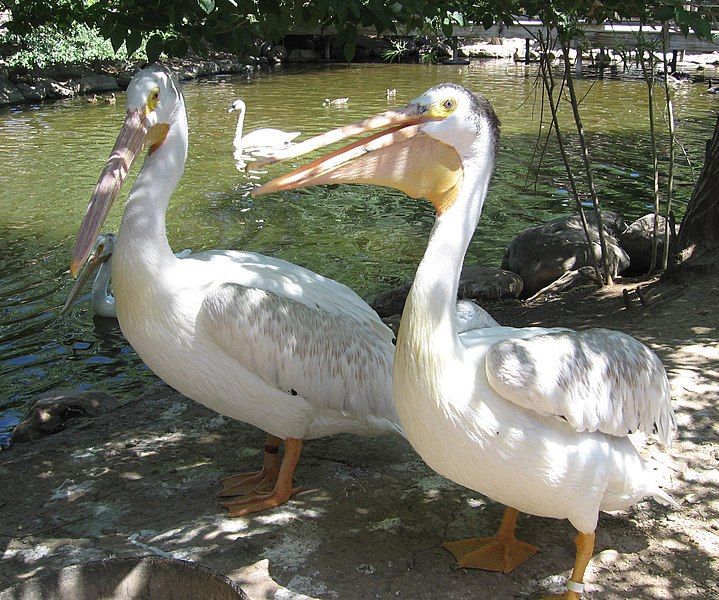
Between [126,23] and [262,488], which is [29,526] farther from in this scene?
[126,23]

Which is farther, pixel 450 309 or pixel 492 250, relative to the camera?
pixel 492 250

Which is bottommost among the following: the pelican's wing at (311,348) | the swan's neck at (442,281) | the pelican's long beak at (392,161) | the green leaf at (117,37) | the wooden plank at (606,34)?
the pelican's wing at (311,348)

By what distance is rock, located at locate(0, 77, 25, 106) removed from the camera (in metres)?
19.3

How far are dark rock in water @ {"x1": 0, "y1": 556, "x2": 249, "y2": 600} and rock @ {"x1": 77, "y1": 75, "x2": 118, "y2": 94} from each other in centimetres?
2067

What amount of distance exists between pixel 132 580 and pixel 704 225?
4.85 meters

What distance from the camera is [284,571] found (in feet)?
10.0

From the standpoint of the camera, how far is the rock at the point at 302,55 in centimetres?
3120

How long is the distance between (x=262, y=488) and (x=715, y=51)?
101 feet

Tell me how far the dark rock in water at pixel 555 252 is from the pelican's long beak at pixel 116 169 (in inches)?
180

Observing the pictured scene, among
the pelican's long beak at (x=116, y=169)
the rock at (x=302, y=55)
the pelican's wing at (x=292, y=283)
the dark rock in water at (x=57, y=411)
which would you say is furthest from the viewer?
the rock at (x=302, y=55)

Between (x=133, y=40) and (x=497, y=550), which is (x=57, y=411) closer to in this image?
(x=133, y=40)

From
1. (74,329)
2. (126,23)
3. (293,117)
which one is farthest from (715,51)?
(126,23)

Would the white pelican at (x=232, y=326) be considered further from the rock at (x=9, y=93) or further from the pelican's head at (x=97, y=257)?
the rock at (x=9, y=93)

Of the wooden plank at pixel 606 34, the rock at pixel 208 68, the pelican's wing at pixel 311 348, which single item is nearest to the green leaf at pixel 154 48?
the pelican's wing at pixel 311 348
